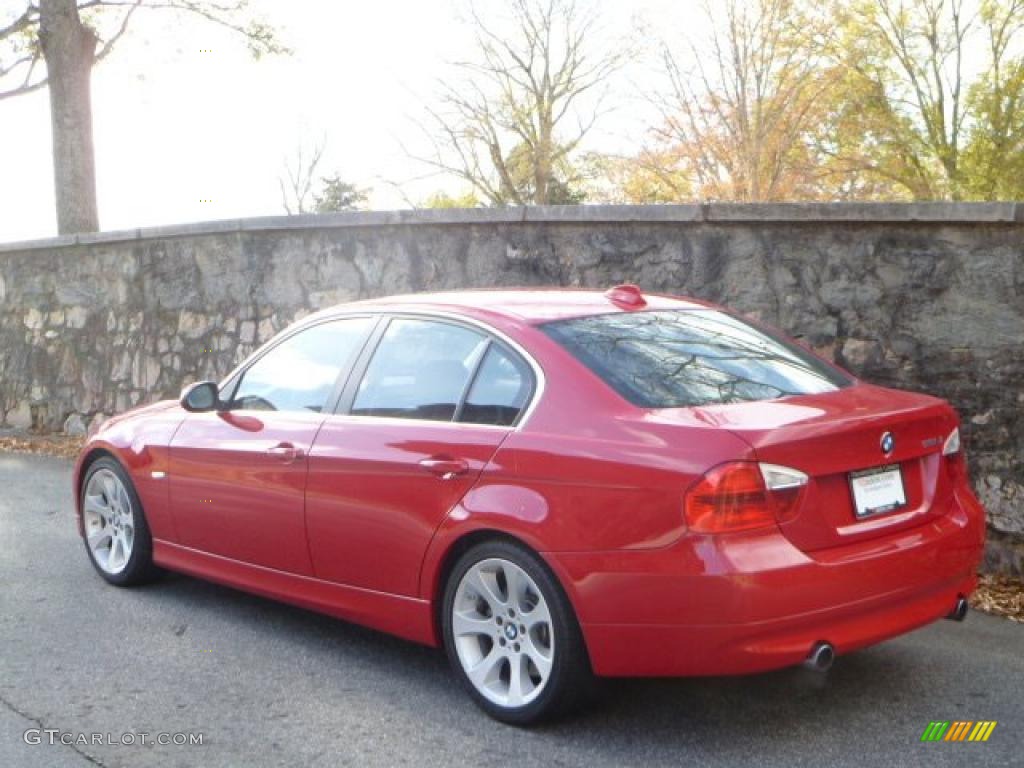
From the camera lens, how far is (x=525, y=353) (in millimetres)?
4730

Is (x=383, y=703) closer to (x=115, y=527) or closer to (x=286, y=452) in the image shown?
(x=286, y=452)

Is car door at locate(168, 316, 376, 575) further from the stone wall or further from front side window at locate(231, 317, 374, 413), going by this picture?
the stone wall

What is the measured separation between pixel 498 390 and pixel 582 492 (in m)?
0.65

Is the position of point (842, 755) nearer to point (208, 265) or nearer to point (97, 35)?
point (208, 265)

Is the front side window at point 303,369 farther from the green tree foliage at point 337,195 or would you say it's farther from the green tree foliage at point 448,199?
the green tree foliage at point 337,195

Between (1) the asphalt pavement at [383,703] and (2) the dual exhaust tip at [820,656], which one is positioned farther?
(1) the asphalt pavement at [383,703]

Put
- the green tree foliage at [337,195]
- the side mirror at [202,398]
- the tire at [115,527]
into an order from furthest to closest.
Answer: the green tree foliage at [337,195]
the tire at [115,527]
the side mirror at [202,398]

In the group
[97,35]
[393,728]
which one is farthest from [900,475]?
[97,35]

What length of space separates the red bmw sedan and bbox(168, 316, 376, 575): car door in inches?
0.5

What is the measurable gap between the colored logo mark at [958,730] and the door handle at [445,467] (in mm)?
1751

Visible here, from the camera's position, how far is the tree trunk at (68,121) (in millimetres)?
16531

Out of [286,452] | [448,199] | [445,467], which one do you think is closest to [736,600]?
[445,467]

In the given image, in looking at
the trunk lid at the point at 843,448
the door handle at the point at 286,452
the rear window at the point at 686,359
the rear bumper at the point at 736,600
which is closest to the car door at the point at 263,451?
the door handle at the point at 286,452

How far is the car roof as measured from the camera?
5039 mm
